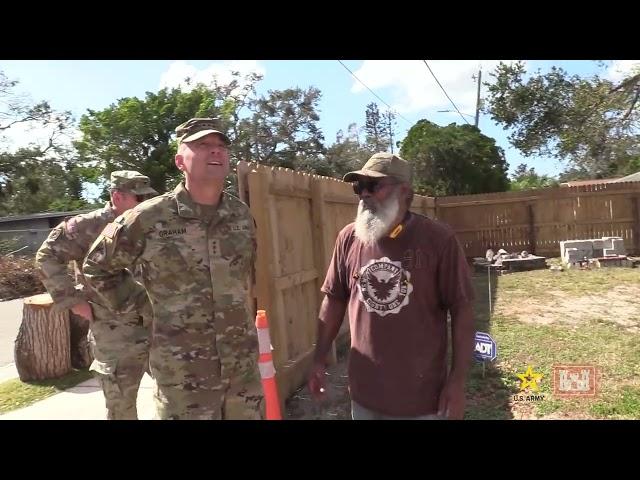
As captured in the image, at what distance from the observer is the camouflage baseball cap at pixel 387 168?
2.23m

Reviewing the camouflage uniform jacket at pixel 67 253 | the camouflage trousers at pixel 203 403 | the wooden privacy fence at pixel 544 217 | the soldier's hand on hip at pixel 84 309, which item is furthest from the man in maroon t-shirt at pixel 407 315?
the wooden privacy fence at pixel 544 217

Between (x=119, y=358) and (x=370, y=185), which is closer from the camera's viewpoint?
(x=370, y=185)

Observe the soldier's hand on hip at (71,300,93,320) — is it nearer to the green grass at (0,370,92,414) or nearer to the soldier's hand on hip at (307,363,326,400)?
the soldier's hand on hip at (307,363,326,400)

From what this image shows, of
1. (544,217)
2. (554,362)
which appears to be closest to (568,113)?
(544,217)

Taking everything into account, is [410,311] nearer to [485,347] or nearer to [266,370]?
[266,370]

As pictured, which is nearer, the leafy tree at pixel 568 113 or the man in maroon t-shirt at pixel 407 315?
the man in maroon t-shirt at pixel 407 315

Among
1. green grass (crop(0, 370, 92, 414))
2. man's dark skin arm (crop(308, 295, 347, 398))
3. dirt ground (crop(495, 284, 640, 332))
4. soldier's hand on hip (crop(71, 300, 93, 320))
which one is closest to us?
man's dark skin arm (crop(308, 295, 347, 398))

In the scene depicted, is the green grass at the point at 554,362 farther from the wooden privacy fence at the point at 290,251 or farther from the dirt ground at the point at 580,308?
the wooden privacy fence at the point at 290,251

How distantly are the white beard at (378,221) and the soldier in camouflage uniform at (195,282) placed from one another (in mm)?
584

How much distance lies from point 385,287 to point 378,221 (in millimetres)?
280

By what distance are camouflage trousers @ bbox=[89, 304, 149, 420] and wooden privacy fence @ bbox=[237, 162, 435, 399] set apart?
1210mm

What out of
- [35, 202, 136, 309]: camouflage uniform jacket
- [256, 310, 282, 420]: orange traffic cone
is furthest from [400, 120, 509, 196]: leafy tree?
[35, 202, 136, 309]: camouflage uniform jacket

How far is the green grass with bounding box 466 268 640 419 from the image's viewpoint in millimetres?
4039

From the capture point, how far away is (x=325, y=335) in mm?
2445
